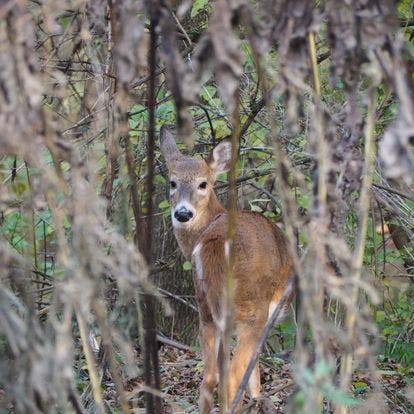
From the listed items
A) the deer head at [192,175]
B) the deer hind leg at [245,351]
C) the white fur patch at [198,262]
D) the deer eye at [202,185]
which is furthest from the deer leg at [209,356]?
the deer eye at [202,185]

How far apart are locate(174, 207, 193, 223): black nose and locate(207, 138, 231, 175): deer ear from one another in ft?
1.82

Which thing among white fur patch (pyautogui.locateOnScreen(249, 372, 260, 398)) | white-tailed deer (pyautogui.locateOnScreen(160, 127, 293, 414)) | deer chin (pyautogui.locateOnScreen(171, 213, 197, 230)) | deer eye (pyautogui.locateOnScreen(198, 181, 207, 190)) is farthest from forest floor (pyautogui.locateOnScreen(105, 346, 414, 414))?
deer eye (pyautogui.locateOnScreen(198, 181, 207, 190))

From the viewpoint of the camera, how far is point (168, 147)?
7.39 meters

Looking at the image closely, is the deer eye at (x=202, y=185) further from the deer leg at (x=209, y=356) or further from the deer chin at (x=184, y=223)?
the deer leg at (x=209, y=356)

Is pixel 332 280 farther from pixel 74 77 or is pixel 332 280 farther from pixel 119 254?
pixel 74 77

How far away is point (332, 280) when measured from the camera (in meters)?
2.45

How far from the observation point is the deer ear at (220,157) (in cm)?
712

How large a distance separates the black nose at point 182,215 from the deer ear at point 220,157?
1.82ft

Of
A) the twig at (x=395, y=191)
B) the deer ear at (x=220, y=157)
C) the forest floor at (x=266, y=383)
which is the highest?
the deer ear at (x=220, y=157)

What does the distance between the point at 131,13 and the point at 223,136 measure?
15.6ft

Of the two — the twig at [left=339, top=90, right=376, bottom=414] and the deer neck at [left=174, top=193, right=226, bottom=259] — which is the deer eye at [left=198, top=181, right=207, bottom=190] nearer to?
the deer neck at [left=174, top=193, right=226, bottom=259]

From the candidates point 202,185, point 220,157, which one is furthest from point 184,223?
point 220,157

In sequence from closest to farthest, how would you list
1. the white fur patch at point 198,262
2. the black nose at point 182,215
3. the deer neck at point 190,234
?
the white fur patch at point 198,262, the black nose at point 182,215, the deer neck at point 190,234

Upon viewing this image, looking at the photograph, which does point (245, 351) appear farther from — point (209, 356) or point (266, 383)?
point (266, 383)
